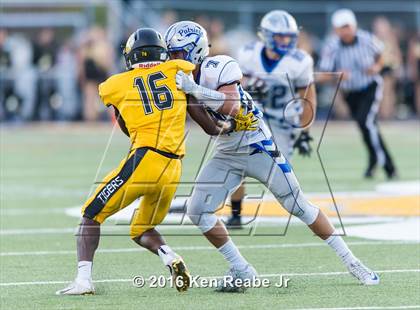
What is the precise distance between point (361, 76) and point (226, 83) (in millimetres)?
7372

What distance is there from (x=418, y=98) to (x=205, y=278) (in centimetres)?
1748

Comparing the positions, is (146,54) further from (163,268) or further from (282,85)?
(282,85)

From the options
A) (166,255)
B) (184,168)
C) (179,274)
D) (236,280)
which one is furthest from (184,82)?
(184,168)

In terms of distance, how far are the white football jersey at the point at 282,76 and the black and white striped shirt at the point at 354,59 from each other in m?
4.11

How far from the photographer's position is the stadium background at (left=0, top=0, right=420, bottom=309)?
269 inches

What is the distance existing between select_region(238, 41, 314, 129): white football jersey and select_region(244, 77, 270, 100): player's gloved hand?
51mm

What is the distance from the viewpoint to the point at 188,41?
6.85 meters

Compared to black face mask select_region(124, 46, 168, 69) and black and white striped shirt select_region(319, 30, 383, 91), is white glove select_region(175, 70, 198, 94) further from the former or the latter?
black and white striped shirt select_region(319, 30, 383, 91)

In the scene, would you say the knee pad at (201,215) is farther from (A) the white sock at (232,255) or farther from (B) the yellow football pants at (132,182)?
(B) the yellow football pants at (132,182)

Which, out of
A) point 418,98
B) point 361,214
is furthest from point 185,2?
point 361,214

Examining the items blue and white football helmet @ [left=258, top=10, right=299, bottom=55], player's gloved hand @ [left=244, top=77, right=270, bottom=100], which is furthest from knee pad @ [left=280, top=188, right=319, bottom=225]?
blue and white football helmet @ [left=258, top=10, right=299, bottom=55]

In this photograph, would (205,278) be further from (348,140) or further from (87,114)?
(87,114)

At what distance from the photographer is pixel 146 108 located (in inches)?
257

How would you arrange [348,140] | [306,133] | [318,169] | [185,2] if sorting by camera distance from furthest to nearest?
[185,2]
[348,140]
[318,169]
[306,133]
